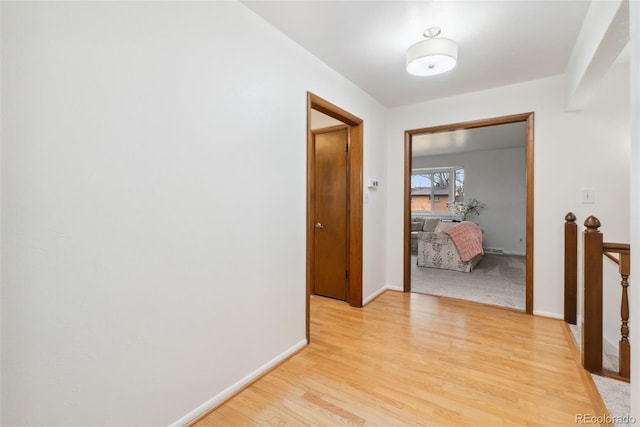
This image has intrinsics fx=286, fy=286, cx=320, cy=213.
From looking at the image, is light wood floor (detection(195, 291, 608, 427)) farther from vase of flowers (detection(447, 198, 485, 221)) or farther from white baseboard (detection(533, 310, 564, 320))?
vase of flowers (detection(447, 198, 485, 221))

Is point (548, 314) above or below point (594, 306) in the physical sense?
below

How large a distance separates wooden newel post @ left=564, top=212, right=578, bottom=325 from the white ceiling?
1.47 m

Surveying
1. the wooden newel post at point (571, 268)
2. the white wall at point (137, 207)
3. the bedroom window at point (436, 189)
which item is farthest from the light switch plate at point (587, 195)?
the bedroom window at point (436, 189)

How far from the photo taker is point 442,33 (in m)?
2.09

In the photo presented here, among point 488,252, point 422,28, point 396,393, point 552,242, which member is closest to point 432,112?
point 422,28

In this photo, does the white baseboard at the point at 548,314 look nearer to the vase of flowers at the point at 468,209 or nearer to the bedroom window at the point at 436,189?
the vase of flowers at the point at 468,209

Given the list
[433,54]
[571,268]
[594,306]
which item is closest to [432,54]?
[433,54]

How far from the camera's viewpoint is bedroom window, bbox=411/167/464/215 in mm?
7621

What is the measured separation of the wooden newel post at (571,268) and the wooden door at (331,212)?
2093 millimetres

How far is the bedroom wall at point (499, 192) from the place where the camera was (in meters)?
6.64

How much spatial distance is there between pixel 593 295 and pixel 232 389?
7.92ft

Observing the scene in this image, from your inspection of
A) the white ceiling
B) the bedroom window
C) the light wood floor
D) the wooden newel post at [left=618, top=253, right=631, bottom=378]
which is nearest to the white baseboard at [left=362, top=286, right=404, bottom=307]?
the light wood floor

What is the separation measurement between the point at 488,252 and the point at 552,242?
14.7 feet

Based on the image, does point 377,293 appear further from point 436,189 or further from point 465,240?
point 436,189
